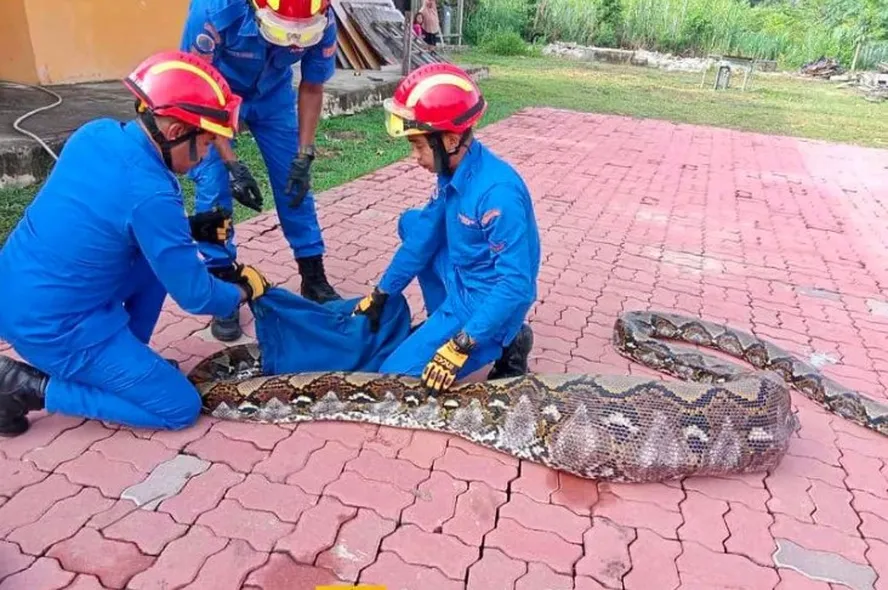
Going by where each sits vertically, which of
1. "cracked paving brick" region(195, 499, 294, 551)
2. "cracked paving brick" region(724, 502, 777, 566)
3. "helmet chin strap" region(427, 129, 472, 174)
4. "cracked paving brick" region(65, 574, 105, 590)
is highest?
"helmet chin strap" region(427, 129, 472, 174)

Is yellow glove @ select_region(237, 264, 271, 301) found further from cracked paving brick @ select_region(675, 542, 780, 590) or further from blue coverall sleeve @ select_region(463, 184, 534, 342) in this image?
cracked paving brick @ select_region(675, 542, 780, 590)

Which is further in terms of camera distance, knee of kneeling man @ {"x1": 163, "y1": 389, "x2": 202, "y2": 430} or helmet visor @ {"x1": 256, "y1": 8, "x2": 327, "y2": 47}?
helmet visor @ {"x1": 256, "y1": 8, "x2": 327, "y2": 47}

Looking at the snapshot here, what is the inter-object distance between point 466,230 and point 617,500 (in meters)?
1.58

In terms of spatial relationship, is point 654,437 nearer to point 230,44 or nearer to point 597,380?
point 597,380

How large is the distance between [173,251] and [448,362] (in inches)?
56.6

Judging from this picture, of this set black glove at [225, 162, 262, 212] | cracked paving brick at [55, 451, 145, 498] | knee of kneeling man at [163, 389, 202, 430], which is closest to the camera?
cracked paving brick at [55, 451, 145, 498]

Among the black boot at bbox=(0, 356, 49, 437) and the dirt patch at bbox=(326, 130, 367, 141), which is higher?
the black boot at bbox=(0, 356, 49, 437)

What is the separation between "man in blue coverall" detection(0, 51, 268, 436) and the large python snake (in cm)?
52

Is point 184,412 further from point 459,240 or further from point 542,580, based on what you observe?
point 542,580

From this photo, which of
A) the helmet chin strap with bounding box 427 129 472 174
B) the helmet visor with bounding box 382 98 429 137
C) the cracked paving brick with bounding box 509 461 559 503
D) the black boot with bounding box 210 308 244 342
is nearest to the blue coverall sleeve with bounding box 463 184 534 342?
the helmet chin strap with bounding box 427 129 472 174

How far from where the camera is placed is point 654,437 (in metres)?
3.50

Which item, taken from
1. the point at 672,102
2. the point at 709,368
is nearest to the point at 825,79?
the point at 672,102

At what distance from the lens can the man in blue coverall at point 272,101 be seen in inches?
166

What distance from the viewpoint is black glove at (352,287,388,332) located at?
4.20 metres
